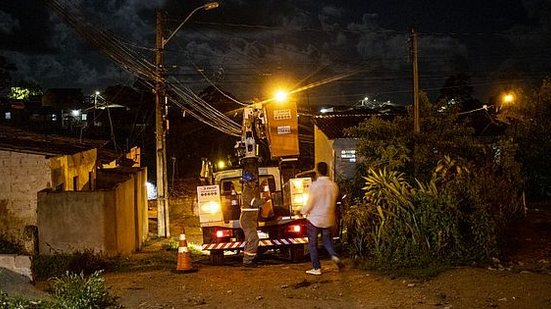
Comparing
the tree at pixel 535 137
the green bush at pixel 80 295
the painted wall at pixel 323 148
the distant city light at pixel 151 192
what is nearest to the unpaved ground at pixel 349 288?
the green bush at pixel 80 295

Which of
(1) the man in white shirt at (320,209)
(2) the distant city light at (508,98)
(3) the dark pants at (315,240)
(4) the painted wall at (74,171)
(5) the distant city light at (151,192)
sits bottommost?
(3) the dark pants at (315,240)

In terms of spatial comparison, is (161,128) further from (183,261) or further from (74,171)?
(183,261)

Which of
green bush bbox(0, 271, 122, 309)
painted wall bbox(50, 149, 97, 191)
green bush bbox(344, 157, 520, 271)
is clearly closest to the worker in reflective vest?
green bush bbox(344, 157, 520, 271)

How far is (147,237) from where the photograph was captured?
2308 centimetres

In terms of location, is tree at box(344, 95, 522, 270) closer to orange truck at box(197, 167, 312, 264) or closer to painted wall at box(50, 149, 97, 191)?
orange truck at box(197, 167, 312, 264)

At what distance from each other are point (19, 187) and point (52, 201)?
199 cm

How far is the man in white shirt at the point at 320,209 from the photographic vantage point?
10.8 metres

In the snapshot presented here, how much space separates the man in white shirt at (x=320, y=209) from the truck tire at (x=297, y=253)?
11.3 feet

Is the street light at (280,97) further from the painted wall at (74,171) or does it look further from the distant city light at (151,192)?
the distant city light at (151,192)

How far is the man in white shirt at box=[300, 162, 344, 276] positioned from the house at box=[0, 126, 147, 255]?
20.5 ft

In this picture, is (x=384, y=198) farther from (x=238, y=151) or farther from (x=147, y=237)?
(x=147, y=237)

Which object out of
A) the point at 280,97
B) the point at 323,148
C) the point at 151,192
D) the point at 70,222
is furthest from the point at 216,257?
the point at 151,192

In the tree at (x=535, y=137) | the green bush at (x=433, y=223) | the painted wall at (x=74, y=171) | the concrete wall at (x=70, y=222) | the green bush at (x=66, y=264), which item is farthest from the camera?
the tree at (x=535, y=137)

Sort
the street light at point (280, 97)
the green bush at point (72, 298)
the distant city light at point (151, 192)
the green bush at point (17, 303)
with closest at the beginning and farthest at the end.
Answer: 1. the green bush at point (17, 303)
2. the green bush at point (72, 298)
3. the street light at point (280, 97)
4. the distant city light at point (151, 192)
